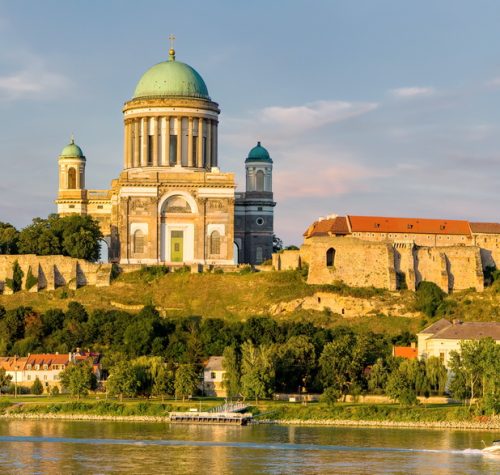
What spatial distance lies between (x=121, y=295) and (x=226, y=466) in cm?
3213

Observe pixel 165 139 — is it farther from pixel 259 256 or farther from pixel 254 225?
pixel 259 256

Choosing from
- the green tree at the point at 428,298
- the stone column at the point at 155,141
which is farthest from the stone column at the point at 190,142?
the green tree at the point at 428,298

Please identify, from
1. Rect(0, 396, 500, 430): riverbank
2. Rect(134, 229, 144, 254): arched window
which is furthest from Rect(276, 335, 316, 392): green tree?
Rect(134, 229, 144, 254): arched window

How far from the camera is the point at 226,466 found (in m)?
59.8

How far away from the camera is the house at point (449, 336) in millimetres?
79562

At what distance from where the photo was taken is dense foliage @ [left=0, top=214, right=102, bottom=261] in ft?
308

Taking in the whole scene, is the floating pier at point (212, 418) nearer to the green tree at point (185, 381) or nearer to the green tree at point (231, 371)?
the green tree at point (185, 381)

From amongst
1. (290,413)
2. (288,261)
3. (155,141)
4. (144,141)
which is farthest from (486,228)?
(290,413)

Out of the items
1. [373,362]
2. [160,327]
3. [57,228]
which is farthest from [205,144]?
[373,362]

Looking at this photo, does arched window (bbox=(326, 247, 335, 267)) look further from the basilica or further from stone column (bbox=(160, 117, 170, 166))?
stone column (bbox=(160, 117, 170, 166))

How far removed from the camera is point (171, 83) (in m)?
100

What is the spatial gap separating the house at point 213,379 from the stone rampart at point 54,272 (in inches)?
504

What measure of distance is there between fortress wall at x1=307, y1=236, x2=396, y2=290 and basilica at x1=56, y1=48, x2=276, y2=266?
6468 mm

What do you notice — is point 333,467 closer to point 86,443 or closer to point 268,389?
point 86,443
